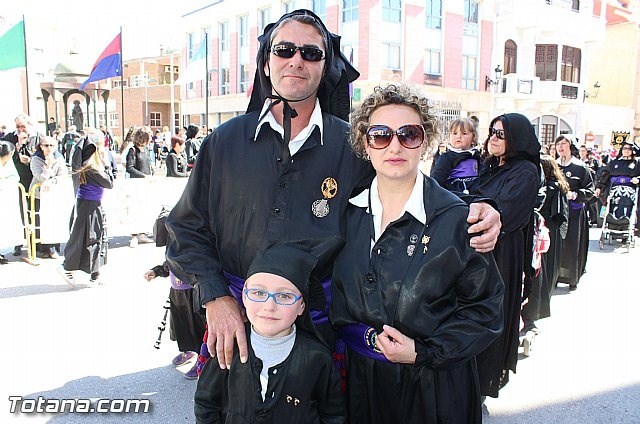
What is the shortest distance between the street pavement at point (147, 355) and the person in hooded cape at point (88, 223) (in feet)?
1.01

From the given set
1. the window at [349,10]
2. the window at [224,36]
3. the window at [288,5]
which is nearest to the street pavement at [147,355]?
the window at [349,10]

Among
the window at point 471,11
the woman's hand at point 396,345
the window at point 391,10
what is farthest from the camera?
the window at point 471,11

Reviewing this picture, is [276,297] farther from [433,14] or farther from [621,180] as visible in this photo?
[433,14]

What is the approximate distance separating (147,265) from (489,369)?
6.05 m

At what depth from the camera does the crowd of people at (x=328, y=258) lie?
2.04 meters

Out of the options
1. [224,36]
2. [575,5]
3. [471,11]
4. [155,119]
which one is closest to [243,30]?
[224,36]

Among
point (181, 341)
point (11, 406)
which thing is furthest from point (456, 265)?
point (11, 406)

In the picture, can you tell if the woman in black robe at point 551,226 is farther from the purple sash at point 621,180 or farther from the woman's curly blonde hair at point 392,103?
the purple sash at point 621,180

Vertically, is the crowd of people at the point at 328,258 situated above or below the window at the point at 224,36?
below

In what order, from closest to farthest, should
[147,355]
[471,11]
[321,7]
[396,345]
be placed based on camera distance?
[396,345], [147,355], [321,7], [471,11]

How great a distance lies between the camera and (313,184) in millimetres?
2252

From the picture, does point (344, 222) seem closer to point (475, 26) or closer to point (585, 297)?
point (585, 297)

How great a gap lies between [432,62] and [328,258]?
27.2 metres

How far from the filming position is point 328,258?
2.21 meters
